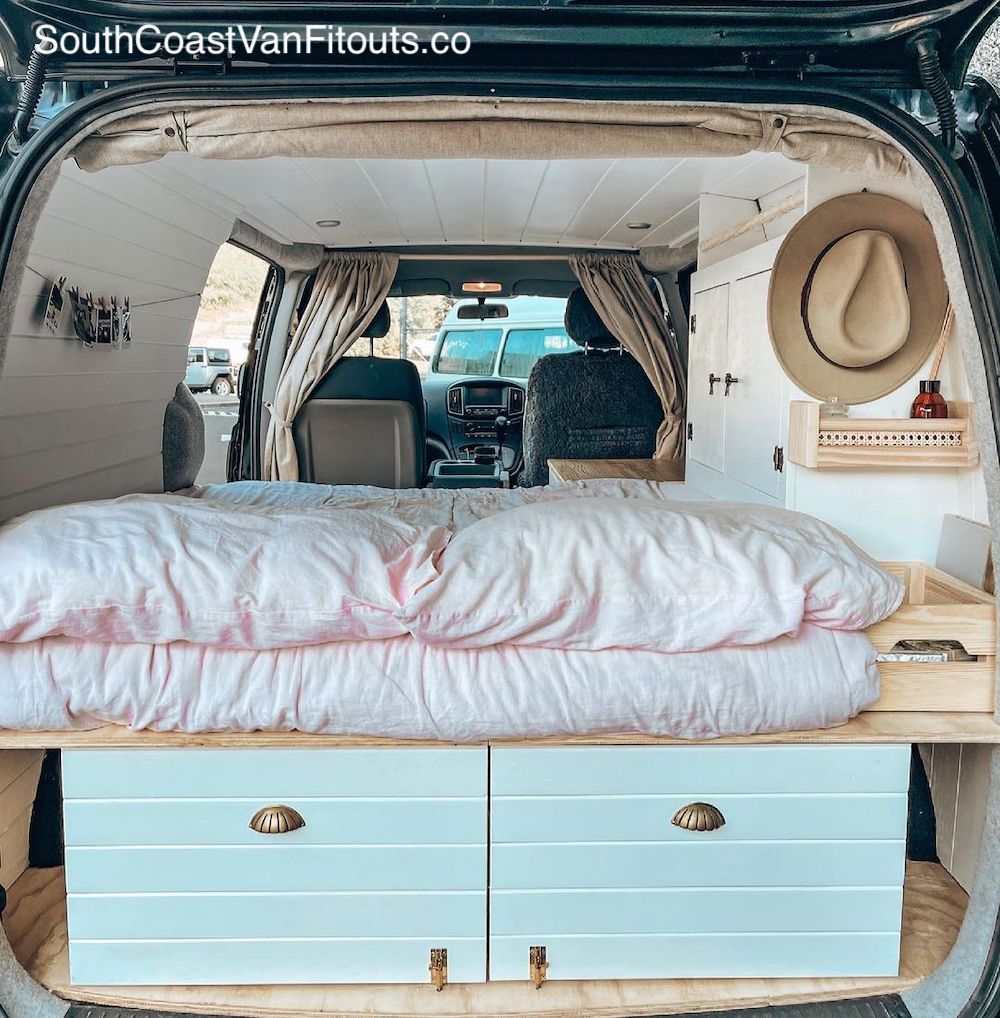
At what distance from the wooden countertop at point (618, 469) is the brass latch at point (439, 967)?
251cm

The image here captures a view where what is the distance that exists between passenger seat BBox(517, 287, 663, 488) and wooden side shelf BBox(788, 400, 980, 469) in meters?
2.24

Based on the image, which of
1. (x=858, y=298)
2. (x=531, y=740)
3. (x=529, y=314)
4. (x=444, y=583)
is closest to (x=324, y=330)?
(x=529, y=314)

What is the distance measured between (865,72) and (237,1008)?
2.12m

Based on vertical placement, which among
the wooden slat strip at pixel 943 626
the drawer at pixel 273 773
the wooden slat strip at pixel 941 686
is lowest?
the drawer at pixel 273 773

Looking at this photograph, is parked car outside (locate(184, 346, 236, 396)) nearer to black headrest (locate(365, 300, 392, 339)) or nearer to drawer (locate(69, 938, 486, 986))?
black headrest (locate(365, 300, 392, 339))

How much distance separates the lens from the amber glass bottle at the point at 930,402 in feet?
7.57

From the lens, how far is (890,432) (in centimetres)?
229

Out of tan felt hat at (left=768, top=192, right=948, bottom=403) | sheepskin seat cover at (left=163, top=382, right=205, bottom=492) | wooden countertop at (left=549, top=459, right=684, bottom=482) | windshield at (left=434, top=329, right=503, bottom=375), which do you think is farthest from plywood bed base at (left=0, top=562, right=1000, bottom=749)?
windshield at (left=434, top=329, right=503, bottom=375)

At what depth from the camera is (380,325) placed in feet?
15.5

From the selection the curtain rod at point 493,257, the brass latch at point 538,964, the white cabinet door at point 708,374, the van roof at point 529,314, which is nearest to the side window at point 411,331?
the van roof at point 529,314

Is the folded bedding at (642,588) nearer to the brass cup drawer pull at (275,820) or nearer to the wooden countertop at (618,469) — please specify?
the brass cup drawer pull at (275,820)

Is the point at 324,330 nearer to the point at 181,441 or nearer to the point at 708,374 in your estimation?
the point at 181,441

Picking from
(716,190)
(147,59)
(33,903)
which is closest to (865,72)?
(147,59)

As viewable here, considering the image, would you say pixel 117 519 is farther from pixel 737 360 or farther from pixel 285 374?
pixel 285 374
